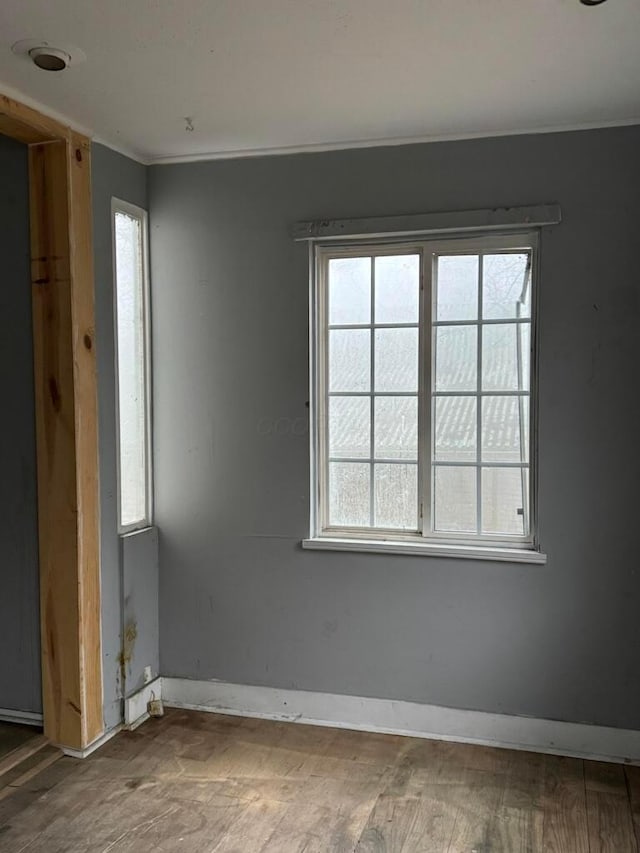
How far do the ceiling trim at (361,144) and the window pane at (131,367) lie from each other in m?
0.38

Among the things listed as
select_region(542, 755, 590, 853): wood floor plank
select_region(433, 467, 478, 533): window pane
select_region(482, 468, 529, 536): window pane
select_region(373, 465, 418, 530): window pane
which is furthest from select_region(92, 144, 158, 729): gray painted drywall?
select_region(542, 755, 590, 853): wood floor plank

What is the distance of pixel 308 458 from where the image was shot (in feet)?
11.2

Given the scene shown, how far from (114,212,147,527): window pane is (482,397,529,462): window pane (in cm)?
161

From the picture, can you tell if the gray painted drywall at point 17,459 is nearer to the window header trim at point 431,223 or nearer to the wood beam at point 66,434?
the wood beam at point 66,434

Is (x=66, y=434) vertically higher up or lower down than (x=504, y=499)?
higher up

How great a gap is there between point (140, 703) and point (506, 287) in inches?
99.4

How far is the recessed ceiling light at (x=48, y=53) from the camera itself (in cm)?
232

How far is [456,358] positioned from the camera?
3.29 m

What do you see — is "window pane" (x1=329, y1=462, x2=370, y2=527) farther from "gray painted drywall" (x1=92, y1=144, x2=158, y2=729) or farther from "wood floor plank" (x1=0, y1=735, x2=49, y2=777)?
"wood floor plank" (x1=0, y1=735, x2=49, y2=777)

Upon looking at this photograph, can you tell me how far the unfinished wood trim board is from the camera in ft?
9.98

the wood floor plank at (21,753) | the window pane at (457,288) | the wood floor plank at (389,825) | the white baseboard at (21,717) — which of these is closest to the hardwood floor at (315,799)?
the wood floor plank at (389,825)

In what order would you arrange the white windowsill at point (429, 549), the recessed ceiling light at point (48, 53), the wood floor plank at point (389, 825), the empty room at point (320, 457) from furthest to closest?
the white windowsill at point (429, 549) < the empty room at point (320, 457) < the wood floor plank at point (389, 825) < the recessed ceiling light at point (48, 53)

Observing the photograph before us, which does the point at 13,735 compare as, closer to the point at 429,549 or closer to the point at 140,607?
the point at 140,607

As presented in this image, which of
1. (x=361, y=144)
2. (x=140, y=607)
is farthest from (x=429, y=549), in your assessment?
(x=361, y=144)
